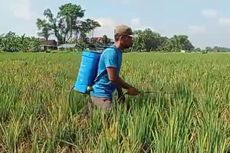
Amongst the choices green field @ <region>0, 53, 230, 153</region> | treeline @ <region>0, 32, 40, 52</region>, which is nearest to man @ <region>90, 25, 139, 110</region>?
green field @ <region>0, 53, 230, 153</region>

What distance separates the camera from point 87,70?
4.30 m

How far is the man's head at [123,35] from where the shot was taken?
Answer: 4.07 meters

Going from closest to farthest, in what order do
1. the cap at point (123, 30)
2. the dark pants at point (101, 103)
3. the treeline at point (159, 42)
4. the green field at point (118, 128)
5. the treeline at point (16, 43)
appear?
the green field at point (118, 128)
the cap at point (123, 30)
the dark pants at point (101, 103)
the treeline at point (16, 43)
the treeline at point (159, 42)

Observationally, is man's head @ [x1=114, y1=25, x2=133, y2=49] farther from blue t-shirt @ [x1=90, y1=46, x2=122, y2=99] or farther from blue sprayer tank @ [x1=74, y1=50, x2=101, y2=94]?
blue sprayer tank @ [x1=74, y1=50, x2=101, y2=94]

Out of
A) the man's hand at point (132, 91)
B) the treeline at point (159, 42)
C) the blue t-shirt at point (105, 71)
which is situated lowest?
the treeline at point (159, 42)

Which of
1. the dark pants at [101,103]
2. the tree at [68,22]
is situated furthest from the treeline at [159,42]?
the dark pants at [101,103]

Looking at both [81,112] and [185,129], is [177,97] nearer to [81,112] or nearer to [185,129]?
[81,112]

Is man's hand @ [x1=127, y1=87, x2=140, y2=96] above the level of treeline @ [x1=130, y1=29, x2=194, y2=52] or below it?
above

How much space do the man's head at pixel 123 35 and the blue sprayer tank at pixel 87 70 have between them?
0.26 meters

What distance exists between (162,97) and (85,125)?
0.95 metres

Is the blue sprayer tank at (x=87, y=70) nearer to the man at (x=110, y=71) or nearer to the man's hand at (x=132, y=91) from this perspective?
the man at (x=110, y=71)

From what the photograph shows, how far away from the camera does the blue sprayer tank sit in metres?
4.25

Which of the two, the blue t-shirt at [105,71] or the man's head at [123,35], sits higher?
the man's head at [123,35]

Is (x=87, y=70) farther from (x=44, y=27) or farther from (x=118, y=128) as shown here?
(x=44, y=27)
